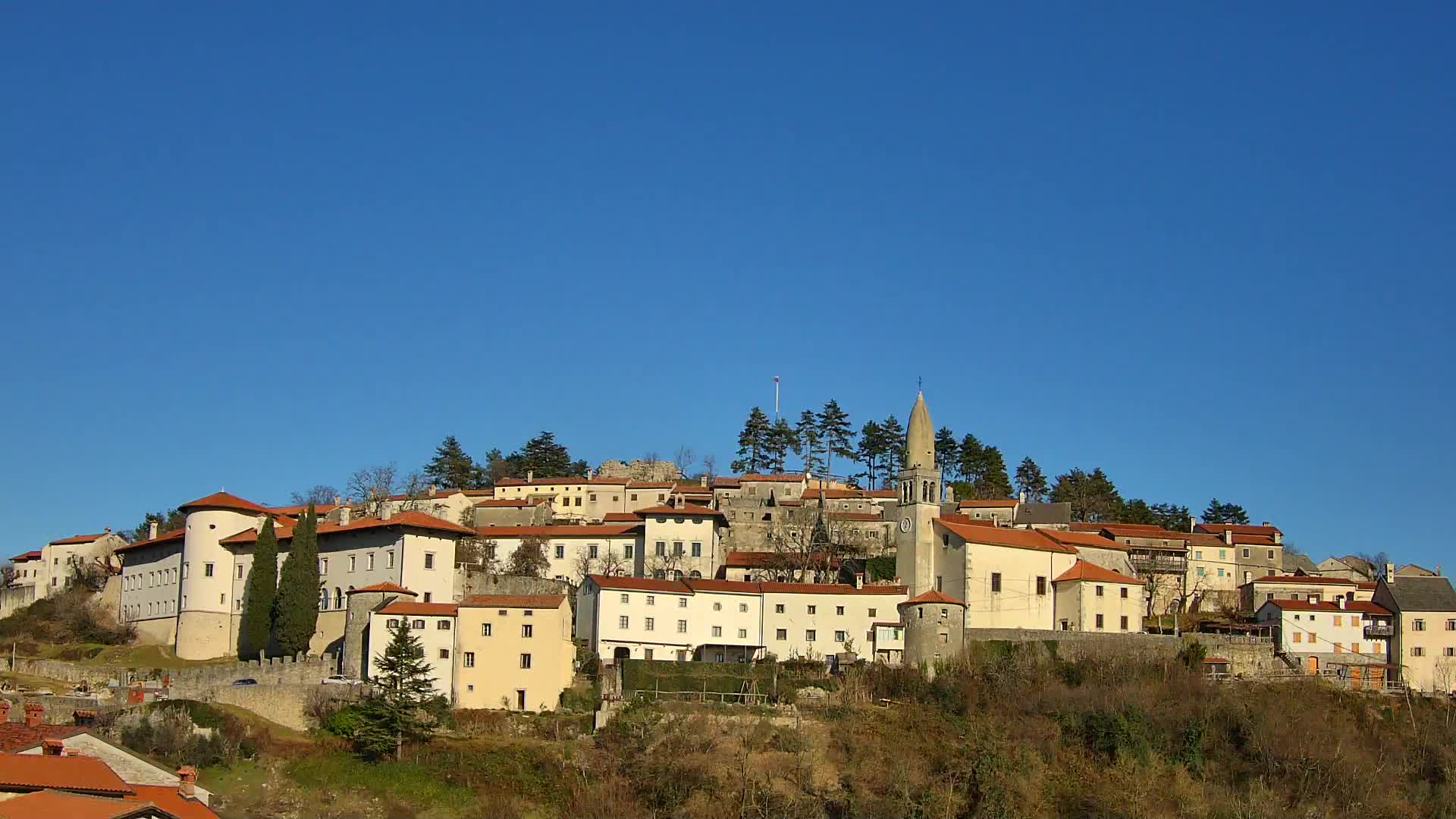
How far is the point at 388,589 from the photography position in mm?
68312

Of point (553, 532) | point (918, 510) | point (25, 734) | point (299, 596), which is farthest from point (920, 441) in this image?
point (25, 734)

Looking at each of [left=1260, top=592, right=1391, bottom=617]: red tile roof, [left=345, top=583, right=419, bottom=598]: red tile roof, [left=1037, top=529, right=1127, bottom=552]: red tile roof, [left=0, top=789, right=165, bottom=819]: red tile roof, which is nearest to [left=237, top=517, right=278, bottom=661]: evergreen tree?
[left=345, top=583, right=419, bottom=598]: red tile roof

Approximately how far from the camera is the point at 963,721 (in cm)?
6219

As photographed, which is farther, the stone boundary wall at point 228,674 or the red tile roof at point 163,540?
A: the red tile roof at point 163,540

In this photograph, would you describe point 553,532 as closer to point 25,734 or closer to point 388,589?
point 388,589

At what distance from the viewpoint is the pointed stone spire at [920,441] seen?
76500mm

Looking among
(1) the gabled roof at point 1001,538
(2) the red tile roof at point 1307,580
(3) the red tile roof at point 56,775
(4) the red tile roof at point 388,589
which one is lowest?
(3) the red tile roof at point 56,775

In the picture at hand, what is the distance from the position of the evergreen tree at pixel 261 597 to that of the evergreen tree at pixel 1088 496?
168ft

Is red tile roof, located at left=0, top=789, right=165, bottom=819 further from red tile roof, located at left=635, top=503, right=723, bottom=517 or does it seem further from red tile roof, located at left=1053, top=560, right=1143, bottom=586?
red tile roof, located at left=1053, top=560, right=1143, bottom=586

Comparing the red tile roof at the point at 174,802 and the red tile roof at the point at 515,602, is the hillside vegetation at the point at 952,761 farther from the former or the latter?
the red tile roof at the point at 174,802

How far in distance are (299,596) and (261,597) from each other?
7.98ft

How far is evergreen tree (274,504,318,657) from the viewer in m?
69.2

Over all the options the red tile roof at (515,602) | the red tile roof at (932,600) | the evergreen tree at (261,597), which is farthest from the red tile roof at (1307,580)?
the evergreen tree at (261,597)

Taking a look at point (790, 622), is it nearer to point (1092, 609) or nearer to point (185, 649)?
point (1092, 609)
